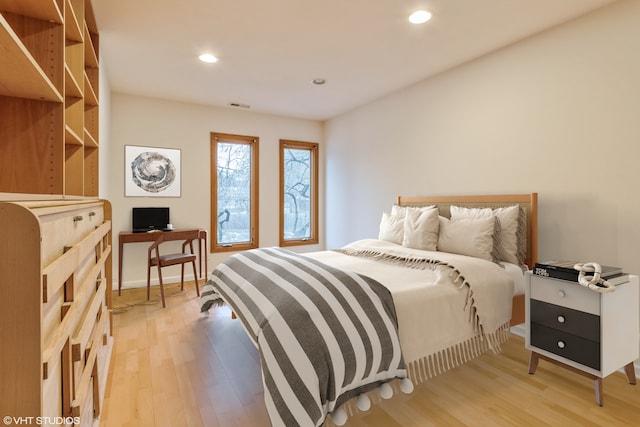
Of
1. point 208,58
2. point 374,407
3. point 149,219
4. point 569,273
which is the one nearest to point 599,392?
point 569,273

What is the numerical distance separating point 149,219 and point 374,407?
3561 mm

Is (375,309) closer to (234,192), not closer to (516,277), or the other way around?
(516,277)

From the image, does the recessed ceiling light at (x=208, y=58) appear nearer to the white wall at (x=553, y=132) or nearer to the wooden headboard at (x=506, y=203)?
the white wall at (x=553, y=132)

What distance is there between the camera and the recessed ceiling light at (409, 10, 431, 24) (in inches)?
91.6

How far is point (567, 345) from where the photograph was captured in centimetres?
191

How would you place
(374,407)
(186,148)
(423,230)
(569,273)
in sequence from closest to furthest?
1. (374,407)
2. (569,273)
3. (423,230)
4. (186,148)

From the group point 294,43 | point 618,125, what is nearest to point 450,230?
point 618,125

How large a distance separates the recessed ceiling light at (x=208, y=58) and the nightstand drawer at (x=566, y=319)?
10.8ft

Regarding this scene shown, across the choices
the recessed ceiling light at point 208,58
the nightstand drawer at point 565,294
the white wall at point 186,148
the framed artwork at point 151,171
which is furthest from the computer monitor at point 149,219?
the nightstand drawer at point 565,294

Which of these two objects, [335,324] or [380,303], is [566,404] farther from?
[335,324]

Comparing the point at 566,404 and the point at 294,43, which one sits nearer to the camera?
the point at 566,404

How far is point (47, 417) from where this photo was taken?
2.58 ft

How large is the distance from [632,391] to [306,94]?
12.9ft

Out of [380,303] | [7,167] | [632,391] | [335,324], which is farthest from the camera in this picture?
[632,391]
